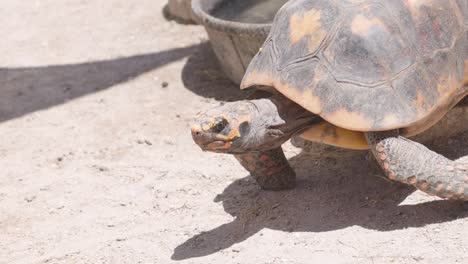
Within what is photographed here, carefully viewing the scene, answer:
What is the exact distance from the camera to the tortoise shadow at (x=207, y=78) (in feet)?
19.3

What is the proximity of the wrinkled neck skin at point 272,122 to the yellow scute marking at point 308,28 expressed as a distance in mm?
311

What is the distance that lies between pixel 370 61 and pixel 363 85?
4.9 inches

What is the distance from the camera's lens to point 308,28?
12.1 ft

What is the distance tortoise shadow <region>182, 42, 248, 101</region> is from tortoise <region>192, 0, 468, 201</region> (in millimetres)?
2011

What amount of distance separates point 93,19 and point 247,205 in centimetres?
443

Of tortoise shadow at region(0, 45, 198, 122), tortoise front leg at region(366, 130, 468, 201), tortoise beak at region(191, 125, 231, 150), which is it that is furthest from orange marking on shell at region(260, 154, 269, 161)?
tortoise shadow at region(0, 45, 198, 122)

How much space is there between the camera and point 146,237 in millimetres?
3943

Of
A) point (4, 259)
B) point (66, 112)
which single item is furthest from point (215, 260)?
point (66, 112)

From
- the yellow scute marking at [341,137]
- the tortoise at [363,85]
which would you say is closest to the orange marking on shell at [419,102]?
the tortoise at [363,85]

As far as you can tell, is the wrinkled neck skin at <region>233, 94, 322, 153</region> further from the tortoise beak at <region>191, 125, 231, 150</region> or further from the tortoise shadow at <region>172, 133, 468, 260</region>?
the tortoise shadow at <region>172, 133, 468, 260</region>

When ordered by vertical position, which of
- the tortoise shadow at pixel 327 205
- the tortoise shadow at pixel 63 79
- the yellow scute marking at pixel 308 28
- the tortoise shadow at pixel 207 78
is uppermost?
the yellow scute marking at pixel 308 28

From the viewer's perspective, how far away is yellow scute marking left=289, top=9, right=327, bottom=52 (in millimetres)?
3641

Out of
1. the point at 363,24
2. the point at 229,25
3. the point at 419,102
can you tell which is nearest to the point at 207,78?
the point at 229,25

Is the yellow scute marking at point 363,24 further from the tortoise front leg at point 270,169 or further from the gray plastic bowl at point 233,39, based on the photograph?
the gray plastic bowl at point 233,39
